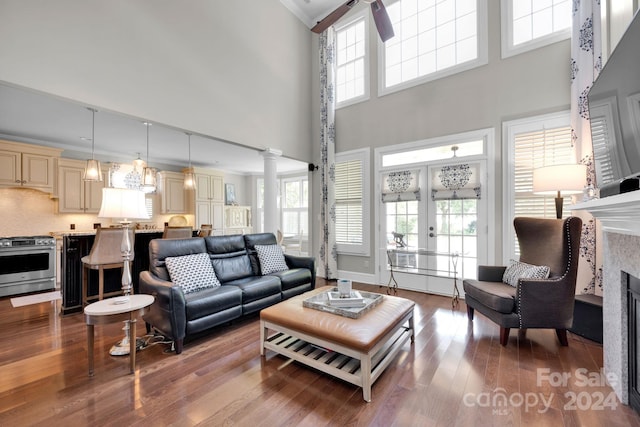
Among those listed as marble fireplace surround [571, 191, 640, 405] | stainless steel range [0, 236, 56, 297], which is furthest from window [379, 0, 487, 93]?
stainless steel range [0, 236, 56, 297]

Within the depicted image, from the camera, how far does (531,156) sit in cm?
344

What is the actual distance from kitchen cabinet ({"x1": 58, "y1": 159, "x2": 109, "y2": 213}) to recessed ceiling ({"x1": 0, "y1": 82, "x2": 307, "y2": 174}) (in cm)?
51

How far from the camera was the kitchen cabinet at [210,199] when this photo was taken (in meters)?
7.09

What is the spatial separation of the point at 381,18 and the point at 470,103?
1.90m

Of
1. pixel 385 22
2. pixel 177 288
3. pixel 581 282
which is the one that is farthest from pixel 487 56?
pixel 177 288

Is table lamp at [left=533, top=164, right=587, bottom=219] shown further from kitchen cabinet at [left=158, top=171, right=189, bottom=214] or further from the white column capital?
kitchen cabinet at [left=158, top=171, right=189, bottom=214]

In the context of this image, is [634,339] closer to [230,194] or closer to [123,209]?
[123,209]

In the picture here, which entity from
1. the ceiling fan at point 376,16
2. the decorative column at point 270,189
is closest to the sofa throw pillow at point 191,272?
the decorative column at point 270,189

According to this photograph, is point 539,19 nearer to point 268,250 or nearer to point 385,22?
point 385,22

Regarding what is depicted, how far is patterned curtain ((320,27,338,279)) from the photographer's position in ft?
16.9

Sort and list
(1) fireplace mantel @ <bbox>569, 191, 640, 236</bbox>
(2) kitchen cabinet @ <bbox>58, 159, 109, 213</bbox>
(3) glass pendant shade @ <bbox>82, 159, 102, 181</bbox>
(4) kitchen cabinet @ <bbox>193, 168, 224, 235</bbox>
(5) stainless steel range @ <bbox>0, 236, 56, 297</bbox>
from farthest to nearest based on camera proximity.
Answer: (4) kitchen cabinet @ <bbox>193, 168, 224, 235</bbox> → (2) kitchen cabinet @ <bbox>58, 159, 109, 213</bbox> → (5) stainless steel range @ <bbox>0, 236, 56, 297</bbox> → (3) glass pendant shade @ <bbox>82, 159, 102, 181</bbox> → (1) fireplace mantel @ <bbox>569, 191, 640, 236</bbox>

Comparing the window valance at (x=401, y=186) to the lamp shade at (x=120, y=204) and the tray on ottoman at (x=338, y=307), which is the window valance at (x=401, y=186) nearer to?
the tray on ottoman at (x=338, y=307)

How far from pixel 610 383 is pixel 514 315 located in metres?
0.66

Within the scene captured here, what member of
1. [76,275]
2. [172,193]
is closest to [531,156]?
[76,275]
